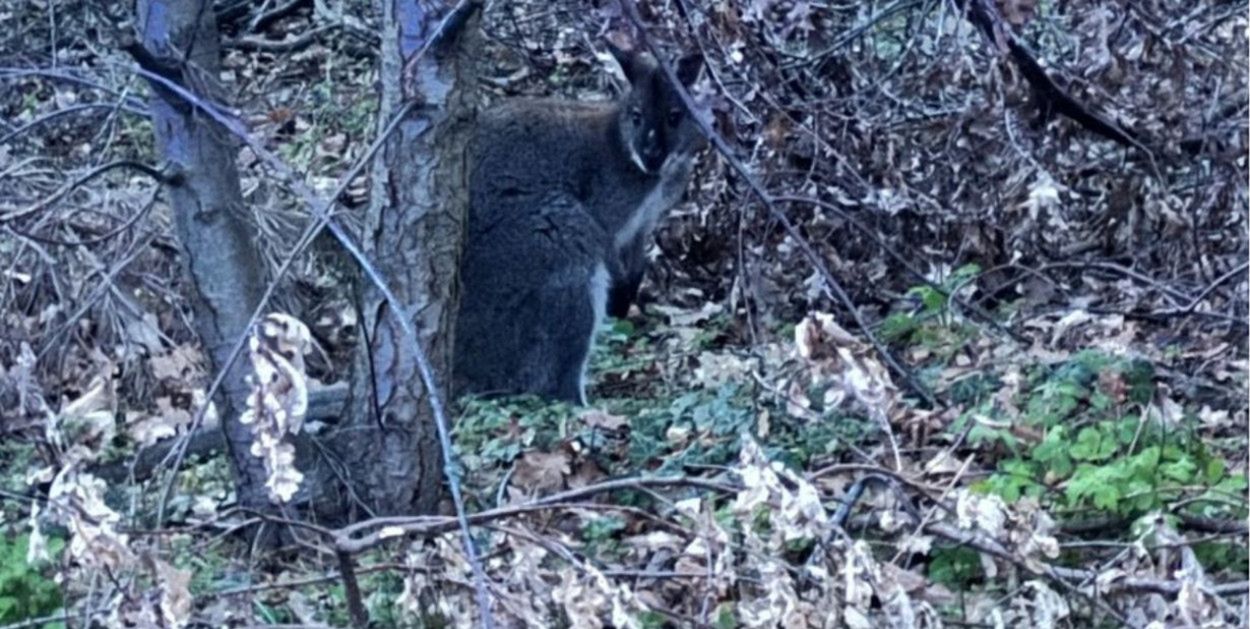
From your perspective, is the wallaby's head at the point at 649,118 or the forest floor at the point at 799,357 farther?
the wallaby's head at the point at 649,118

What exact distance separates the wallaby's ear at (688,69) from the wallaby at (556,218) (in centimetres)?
135

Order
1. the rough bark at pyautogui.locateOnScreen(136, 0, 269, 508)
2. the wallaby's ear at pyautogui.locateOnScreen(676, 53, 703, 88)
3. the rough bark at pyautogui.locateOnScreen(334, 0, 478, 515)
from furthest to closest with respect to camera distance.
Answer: the wallaby's ear at pyautogui.locateOnScreen(676, 53, 703, 88) < the rough bark at pyautogui.locateOnScreen(136, 0, 269, 508) < the rough bark at pyautogui.locateOnScreen(334, 0, 478, 515)

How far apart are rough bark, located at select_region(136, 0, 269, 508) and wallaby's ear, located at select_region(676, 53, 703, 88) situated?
1.15 m

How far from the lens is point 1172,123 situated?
22.4ft

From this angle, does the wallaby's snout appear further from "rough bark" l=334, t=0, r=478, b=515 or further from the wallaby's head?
"rough bark" l=334, t=0, r=478, b=515

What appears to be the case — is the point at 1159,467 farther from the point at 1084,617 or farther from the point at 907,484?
the point at 907,484

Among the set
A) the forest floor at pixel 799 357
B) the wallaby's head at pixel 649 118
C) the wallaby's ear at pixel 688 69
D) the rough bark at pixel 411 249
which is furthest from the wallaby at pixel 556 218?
the rough bark at pixel 411 249

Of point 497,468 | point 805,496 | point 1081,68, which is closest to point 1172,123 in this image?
point 1081,68

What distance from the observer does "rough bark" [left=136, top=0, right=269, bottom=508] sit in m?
5.40

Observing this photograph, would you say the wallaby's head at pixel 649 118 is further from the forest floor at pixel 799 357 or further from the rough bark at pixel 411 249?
the rough bark at pixel 411 249

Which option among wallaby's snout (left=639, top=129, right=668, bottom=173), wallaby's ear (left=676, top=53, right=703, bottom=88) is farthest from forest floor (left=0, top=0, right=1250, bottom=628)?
wallaby's snout (left=639, top=129, right=668, bottom=173)

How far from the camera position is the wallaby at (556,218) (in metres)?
7.49

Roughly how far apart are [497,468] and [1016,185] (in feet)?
6.13

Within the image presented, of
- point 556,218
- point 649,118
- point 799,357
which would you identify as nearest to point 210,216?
point 799,357
